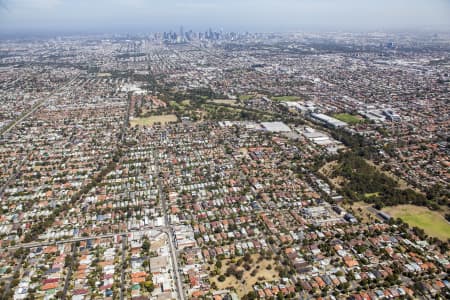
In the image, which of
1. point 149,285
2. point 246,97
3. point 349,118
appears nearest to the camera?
point 149,285

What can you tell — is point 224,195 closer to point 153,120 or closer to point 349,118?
point 153,120

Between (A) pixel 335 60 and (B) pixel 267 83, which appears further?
(A) pixel 335 60

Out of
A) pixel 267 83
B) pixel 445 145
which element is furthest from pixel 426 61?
pixel 445 145

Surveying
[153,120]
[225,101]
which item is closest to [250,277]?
[153,120]

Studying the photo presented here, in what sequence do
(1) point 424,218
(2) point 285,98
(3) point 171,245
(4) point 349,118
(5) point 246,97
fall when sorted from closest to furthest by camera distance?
1. (3) point 171,245
2. (1) point 424,218
3. (4) point 349,118
4. (2) point 285,98
5. (5) point 246,97

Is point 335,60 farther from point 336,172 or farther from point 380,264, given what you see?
point 380,264

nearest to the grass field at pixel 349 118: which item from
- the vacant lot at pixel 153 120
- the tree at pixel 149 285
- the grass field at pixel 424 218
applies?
the grass field at pixel 424 218
